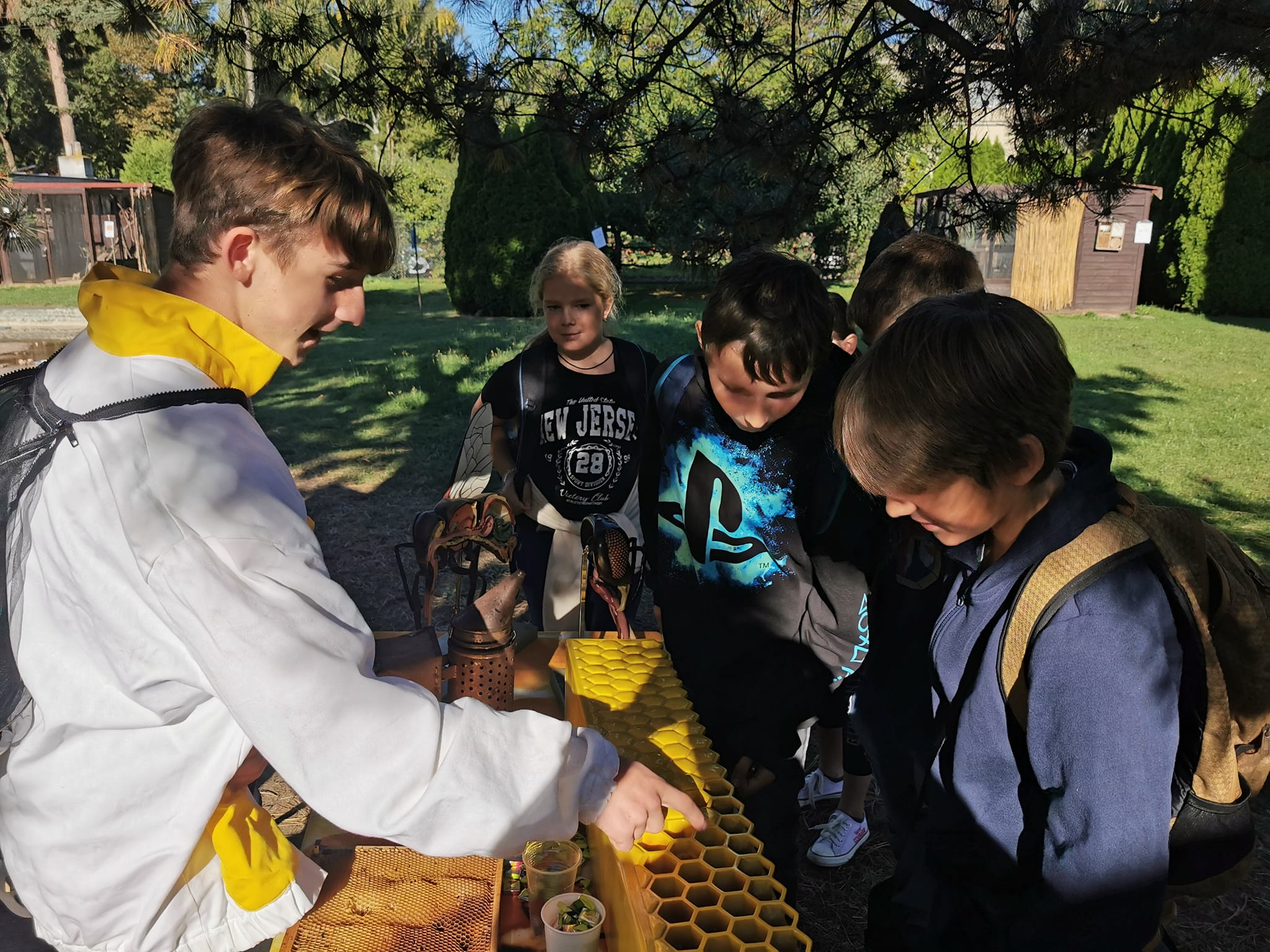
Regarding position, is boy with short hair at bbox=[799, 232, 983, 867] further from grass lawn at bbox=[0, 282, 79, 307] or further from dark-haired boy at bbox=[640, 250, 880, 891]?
grass lawn at bbox=[0, 282, 79, 307]

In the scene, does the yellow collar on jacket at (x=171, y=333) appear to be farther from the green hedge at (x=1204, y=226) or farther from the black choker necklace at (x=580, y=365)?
the green hedge at (x=1204, y=226)

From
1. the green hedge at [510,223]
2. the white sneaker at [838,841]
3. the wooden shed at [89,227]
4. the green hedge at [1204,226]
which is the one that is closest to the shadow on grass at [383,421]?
the green hedge at [510,223]

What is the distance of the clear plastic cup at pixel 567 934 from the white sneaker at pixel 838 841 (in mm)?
1590

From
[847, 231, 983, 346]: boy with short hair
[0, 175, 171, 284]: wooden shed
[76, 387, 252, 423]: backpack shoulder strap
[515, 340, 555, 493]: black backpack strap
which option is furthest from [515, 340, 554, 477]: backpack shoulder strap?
[0, 175, 171, 284]: wooden shed

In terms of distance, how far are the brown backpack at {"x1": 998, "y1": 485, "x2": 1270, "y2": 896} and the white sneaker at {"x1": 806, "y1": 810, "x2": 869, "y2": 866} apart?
1.72 m

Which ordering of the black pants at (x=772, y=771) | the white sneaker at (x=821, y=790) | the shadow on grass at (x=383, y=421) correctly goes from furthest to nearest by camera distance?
the shadow on grass at (x=383, y=421) < the white sneaker at (x=821, y=790) < the black pants at (x=772, y=771)

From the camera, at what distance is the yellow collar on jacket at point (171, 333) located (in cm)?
105

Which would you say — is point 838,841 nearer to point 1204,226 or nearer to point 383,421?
point 383,421

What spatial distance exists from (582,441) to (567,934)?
2007mm

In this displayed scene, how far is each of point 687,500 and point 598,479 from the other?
107 cm

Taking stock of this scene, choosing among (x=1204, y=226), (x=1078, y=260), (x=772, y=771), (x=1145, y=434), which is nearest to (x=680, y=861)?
(x=772, y=771)

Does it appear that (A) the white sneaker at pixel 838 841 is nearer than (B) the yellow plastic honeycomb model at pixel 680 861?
No

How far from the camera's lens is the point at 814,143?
3.56 meters

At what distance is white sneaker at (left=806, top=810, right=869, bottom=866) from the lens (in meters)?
2.75
